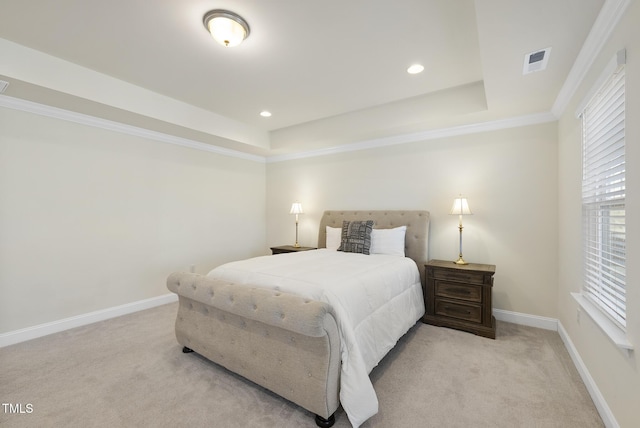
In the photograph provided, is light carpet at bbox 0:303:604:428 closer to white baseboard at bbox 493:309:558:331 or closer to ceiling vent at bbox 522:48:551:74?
white baseboard at bbox 493:309:558:331

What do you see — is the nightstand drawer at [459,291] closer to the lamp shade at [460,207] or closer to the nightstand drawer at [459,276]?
the nightstand drawer at [459,276]

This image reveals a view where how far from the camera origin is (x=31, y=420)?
1.72 m

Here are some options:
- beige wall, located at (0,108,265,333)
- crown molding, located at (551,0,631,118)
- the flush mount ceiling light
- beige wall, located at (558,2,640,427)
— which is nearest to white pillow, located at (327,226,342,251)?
beige wall, located at (0,108,265,333)

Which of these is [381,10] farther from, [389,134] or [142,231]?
[142,231]

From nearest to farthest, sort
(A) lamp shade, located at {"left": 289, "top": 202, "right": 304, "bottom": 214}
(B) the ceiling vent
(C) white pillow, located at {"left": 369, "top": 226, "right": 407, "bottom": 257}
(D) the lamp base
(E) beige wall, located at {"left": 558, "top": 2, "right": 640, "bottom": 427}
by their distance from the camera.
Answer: (E) beige wall, located at {"left": 558, "top": 2, "right": 640, "bottom": 427} < (B) the ceiling vent < (D) the lamp base < (C) white pillow, located at {"left": 369, "top": 226, "right": 407, "bottom": 257} < (A) lamp shade, located at {"left": 289, "top": 202, "right": 304, "bottom": 214}

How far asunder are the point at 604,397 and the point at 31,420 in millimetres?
3470

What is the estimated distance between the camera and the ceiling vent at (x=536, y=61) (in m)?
2.03

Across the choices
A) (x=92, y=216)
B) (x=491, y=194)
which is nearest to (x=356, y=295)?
(x=491, y=194)

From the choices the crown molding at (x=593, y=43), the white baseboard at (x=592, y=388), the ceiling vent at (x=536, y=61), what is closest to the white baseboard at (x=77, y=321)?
the white baseboard at (x=592, y=388)

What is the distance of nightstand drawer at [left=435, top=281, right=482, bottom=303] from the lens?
296cm

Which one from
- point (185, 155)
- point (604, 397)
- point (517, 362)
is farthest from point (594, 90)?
point (185, 155)

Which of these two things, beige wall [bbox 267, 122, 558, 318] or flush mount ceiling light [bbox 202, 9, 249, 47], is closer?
flush mount ceiling light [bbox 202, 9, 249, 47]

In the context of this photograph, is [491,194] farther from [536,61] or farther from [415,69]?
[415,69]

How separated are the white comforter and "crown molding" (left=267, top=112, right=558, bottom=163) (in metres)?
1.74
